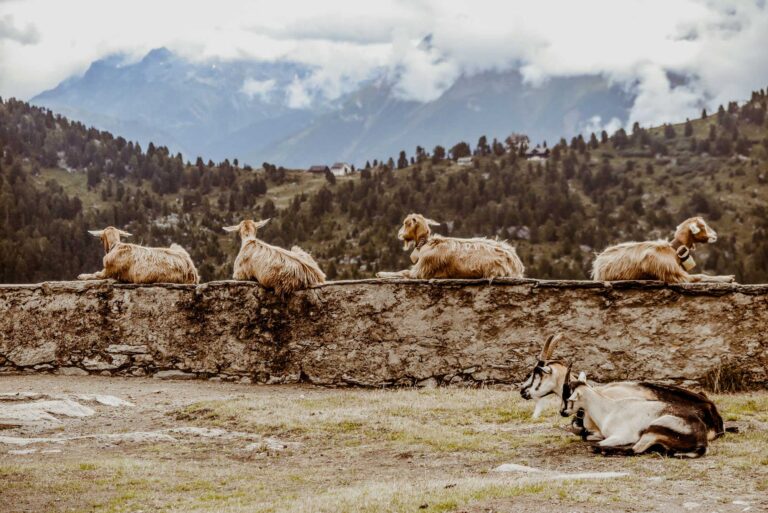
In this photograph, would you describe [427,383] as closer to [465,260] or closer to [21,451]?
[465,260]

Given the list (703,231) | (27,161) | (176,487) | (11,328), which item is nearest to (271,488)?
(176,487)

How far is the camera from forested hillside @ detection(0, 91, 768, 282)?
10250cm

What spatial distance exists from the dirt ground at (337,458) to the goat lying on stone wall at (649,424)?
0.21 metres

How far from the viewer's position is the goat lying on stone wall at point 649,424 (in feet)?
27.1

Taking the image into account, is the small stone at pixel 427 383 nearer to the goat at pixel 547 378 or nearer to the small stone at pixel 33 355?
the goat at pixel 547 378

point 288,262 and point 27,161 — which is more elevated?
point 27,161

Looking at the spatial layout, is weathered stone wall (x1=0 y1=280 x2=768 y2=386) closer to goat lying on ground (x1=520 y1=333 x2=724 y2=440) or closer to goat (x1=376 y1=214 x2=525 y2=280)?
goat (x1=376 y1=214 x2=525 y2=280)

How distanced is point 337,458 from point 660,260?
20.1ft

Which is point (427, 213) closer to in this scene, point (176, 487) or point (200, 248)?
point (200, 248)

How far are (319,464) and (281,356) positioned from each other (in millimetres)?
5357

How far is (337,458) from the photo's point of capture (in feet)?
30.4

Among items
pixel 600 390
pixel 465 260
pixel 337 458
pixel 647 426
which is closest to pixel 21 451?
pixel 337 458

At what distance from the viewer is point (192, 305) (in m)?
14.7

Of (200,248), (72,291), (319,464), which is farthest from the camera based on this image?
(200,248)
